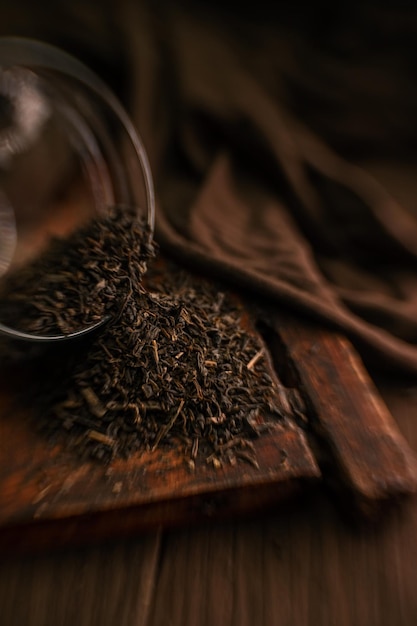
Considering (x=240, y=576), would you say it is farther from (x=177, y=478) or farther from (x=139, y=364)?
(x=139, y=364)

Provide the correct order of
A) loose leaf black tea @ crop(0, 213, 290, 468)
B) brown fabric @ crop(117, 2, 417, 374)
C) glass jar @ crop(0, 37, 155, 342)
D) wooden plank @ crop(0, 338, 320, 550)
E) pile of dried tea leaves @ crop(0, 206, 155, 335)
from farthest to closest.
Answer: glass jar @ crop(0, 37, 155, 342)
brown fabric @ crop(117, 2, 417, 374)
pile of dried tea leaves @ crop(0, 206, 155, 335)
loose leaf black tea @ crop(0, 213, 290, 468)
wooden plank @ crop(0, 338, 320, 550)

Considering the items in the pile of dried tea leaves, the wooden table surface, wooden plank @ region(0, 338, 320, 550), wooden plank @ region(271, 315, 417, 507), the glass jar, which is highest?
A: the glass jar

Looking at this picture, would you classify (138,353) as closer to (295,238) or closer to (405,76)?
(295,238)

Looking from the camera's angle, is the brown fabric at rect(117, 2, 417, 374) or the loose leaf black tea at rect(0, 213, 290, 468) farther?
the brown fabric at rect(117, 2, 417, 374)

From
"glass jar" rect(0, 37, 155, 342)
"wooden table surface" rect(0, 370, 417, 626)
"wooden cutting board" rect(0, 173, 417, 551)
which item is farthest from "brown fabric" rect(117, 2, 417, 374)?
"wooden table surface" rect(0, 370, 417, 626)

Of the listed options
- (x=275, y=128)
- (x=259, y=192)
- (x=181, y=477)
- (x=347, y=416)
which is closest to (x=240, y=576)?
(x=181, y=477)

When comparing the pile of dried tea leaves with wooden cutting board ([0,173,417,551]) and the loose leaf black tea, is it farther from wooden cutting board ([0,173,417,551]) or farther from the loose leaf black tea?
wooden cutting board ([0,173,417,551])
